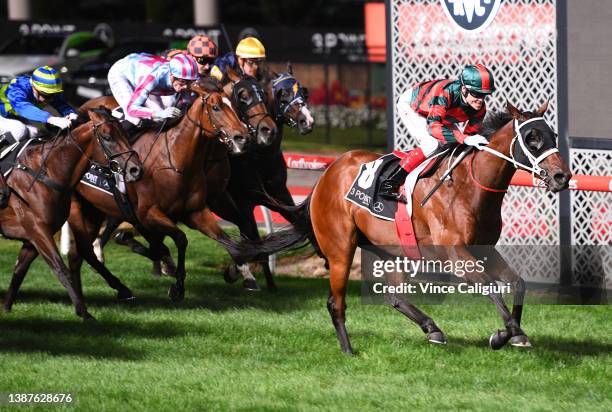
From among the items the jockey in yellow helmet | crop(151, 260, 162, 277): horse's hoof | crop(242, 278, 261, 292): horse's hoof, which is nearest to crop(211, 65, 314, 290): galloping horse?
crop(242, 278, 261, 292): horse's hoof

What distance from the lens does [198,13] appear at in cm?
3316

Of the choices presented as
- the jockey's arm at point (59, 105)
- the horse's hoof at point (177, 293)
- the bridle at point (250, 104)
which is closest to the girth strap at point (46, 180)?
the jockey's arm at point (59, 105)

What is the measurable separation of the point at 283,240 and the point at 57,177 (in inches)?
69.3

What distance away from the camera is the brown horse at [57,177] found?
9406mm

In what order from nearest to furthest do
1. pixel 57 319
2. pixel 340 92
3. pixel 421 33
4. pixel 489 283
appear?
1. pixel 489 283
2. pixel 57 319
3. pixel 421 33
4. pixel 340 92

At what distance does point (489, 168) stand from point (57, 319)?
3680mm

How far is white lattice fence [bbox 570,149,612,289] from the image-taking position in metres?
10.7

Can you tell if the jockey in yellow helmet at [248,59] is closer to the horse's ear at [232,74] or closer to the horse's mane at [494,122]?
the horse's ear at [232,74]

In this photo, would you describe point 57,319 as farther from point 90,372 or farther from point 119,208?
point 90,372

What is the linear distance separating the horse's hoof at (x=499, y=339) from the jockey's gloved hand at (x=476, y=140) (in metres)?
1.19

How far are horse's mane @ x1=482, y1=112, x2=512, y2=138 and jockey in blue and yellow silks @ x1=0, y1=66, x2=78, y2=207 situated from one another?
3166 mm

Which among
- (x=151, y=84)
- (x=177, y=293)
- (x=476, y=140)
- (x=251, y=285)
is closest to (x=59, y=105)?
(x=151, y=84)

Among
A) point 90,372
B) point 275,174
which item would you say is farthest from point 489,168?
point 275,174

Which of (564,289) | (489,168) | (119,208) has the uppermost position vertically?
(489,168)
